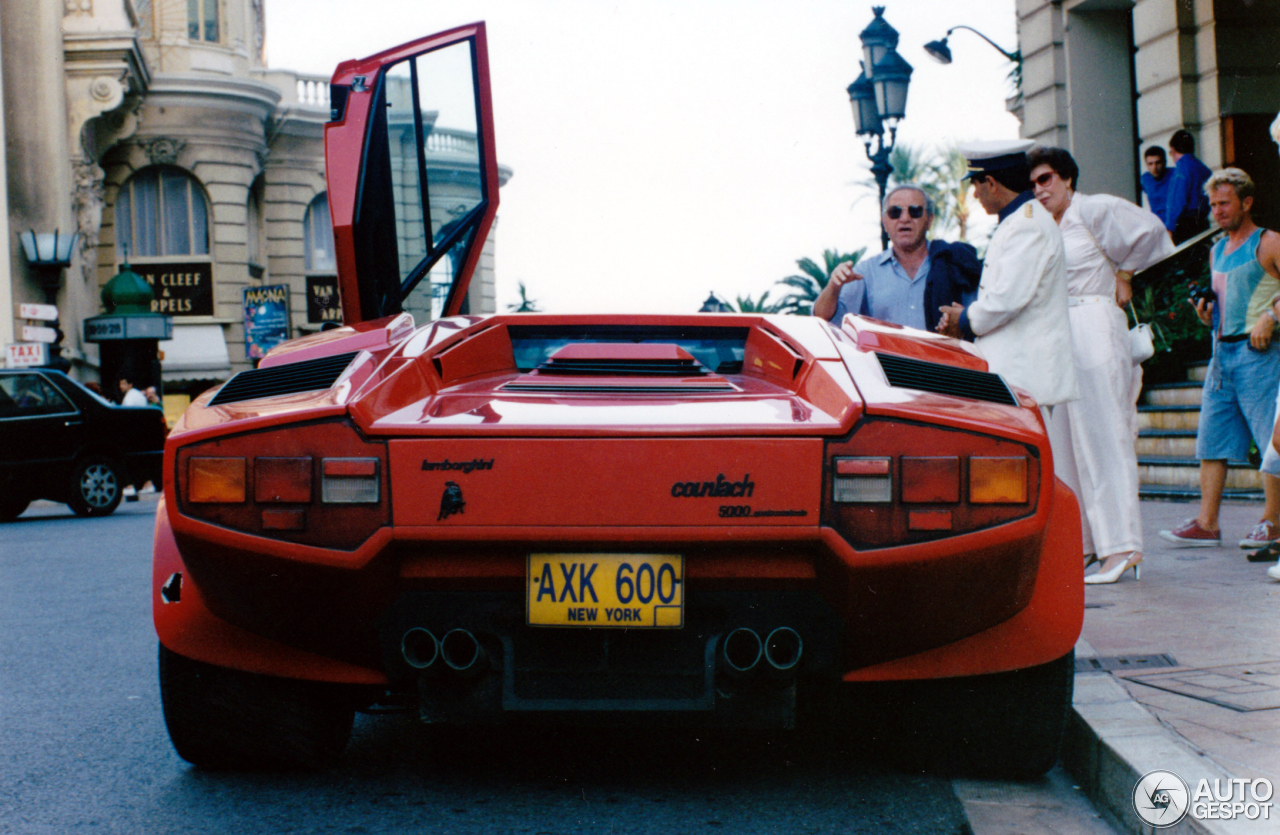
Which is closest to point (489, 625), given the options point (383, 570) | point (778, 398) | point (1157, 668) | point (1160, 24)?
point (383, 570)

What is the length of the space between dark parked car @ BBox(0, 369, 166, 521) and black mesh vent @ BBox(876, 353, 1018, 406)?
12.1 metres

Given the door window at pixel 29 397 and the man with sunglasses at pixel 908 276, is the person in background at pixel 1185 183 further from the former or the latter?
the door window at pixel 29 397

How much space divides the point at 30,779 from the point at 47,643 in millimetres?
2414

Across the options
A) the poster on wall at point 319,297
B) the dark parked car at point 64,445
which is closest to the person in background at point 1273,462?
the dark parked car at point 64,445

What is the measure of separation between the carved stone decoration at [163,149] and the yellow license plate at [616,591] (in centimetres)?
2964

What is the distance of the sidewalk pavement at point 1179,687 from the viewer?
110 inches

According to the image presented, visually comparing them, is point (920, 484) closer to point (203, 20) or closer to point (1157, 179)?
point (1157, 179)

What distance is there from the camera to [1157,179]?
478 inches

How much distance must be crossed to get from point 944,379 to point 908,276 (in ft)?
7.99

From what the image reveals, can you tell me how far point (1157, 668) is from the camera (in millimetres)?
3828

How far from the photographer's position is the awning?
2998cm

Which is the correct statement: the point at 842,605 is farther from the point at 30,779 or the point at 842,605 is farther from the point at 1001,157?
the point at 1001,157
